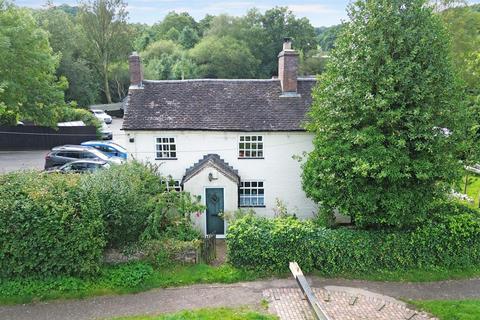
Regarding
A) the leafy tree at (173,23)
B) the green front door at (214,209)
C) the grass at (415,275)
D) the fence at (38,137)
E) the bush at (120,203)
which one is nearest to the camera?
the bush at (120,203)

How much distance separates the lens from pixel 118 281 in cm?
1362

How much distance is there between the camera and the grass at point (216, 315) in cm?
1162

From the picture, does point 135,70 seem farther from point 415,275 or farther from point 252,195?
point 415,275

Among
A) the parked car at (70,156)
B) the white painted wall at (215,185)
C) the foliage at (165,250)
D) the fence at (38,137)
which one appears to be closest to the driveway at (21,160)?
the fence at (38,137)

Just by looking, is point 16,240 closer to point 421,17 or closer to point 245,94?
point 245,94

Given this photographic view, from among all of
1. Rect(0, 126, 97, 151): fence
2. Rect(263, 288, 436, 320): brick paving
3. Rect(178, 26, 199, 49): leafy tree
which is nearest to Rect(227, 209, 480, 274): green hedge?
Rect(263, 288, 436, 320): brick paving

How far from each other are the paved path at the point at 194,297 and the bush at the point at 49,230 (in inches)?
48.5

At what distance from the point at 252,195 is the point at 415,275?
26.4 feet

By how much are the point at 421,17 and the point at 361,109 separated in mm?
3845

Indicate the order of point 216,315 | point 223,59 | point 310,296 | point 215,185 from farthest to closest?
1. point 223,59
2. point 215,185
3. point 216,315
4. point 310,296

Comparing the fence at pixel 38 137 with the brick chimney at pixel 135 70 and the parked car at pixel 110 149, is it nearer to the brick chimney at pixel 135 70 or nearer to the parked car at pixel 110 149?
the parked car at pixel 110 149

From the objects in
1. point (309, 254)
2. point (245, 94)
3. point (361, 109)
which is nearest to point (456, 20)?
point (245, 94)

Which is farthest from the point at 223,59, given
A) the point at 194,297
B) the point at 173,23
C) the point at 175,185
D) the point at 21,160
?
the point at 194,297

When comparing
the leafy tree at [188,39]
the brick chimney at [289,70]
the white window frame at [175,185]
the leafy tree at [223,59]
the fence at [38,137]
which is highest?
the leafy tree at [188,39]
